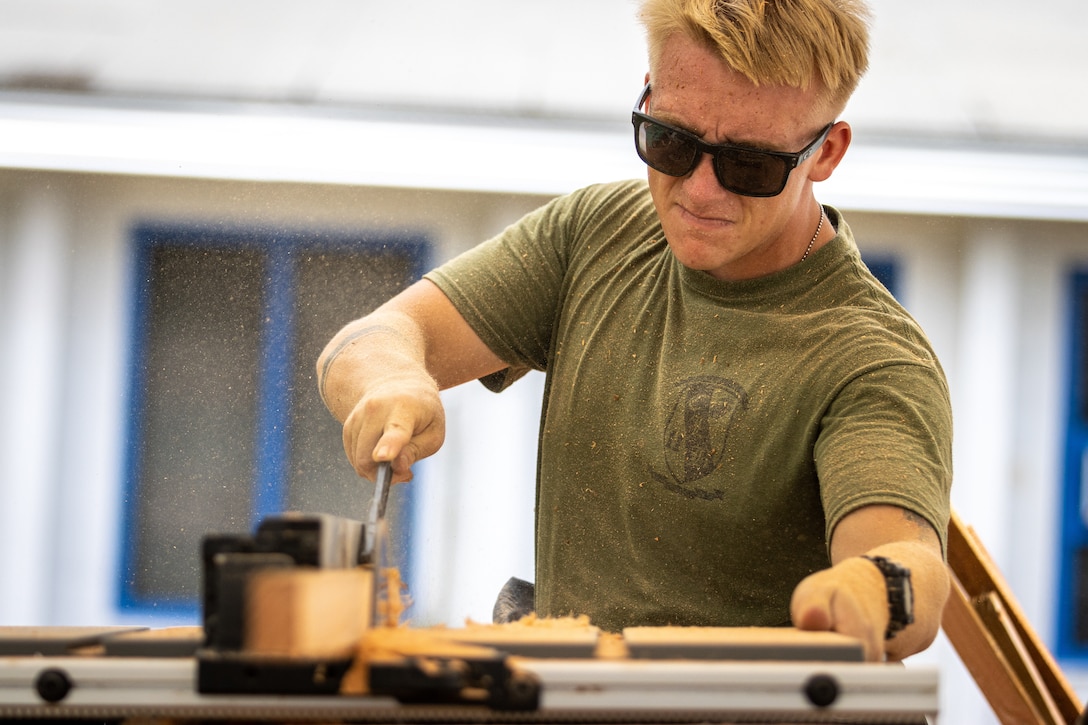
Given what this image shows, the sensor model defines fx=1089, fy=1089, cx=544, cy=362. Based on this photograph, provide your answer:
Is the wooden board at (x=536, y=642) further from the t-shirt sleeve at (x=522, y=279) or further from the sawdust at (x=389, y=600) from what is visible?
the t-shirt sleeve at (x=522, y=279)

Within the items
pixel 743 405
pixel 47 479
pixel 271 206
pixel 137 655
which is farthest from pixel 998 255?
pixel 137 655

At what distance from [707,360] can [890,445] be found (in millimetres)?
426

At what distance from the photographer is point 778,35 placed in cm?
173

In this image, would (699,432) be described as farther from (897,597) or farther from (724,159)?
(897,597)

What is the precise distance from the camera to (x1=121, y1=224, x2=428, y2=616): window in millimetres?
3057

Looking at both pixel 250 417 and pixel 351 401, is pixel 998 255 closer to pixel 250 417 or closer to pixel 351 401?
pixel 250 417

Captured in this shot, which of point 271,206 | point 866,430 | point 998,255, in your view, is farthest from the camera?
point 998,255

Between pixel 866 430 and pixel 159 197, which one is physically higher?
pixel 159 197

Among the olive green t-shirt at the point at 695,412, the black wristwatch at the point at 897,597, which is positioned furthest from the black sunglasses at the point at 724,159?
the black wristwatch at the point at 897,597

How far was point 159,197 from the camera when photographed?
3713 mm

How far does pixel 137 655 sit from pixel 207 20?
326 cm

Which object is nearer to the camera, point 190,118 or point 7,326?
point 190,118

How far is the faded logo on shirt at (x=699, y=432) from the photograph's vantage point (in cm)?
186

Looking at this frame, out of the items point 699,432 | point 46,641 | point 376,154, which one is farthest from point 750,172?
point 376,154
